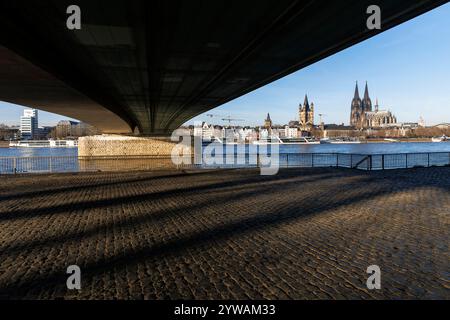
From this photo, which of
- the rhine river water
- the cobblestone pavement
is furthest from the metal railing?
the rhine river water

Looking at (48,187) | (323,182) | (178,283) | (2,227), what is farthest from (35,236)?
(323,182)

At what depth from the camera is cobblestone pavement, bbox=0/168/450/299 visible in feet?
15.2

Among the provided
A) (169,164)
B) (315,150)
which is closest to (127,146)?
(169,164)

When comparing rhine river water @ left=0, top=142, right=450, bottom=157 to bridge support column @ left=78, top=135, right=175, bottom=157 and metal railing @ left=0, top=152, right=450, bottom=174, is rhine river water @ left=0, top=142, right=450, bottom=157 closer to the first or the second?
bridge support column @ left=78, top=135, right=175, bottom=157

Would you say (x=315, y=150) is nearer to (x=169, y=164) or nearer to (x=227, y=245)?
(x=169, y=164)

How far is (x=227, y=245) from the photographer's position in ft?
21.5

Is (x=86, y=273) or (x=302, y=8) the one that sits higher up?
(x=302, y=8)

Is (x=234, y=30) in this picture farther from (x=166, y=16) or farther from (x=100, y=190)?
(x=100, y=190)

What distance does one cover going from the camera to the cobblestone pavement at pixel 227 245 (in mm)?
4621

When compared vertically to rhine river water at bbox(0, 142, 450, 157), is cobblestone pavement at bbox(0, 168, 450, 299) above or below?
below

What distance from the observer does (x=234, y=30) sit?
37.7 feet

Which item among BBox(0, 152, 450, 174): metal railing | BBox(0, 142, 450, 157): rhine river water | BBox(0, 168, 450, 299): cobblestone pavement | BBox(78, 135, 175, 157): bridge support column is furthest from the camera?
BBox(0, 142, 450, 157): rhine river water
